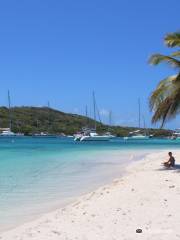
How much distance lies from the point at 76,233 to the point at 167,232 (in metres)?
1.52

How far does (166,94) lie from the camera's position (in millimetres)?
20094

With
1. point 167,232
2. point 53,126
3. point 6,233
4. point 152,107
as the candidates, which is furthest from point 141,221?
point 53,126

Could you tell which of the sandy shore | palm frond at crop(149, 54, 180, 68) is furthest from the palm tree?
the sandy shore

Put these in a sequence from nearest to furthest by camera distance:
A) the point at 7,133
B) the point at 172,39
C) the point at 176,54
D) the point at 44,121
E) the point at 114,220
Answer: the point at 114,220 → the point at 172,39 → the point at 176,54 → the point at 7,133 → the point at 44,121

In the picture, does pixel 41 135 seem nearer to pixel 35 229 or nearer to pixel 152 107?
pixel 152 107

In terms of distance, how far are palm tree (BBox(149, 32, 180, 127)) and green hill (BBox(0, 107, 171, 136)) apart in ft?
449

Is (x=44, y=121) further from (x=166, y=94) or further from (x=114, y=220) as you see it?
(x=114, y=220)

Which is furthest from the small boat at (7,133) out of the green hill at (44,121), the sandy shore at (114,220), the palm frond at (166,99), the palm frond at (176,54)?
the sandy shore at (114,220)

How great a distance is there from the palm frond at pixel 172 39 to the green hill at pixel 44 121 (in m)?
138

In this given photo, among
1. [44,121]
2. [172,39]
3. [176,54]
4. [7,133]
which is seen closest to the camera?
[172,39]

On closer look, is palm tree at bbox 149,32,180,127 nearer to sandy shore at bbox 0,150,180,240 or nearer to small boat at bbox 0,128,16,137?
sandy shore at bbox 0,150,180,240

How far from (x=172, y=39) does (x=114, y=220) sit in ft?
39.8

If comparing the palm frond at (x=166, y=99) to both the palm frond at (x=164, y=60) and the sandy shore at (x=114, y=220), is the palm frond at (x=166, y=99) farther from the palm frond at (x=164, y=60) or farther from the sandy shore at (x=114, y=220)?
the sandy shore at (x=114, y=220)

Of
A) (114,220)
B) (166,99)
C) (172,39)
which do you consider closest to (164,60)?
(172,39)
